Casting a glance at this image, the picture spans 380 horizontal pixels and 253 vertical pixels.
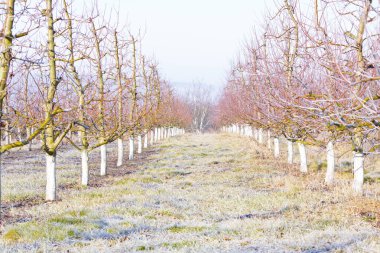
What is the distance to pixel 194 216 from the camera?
1030 centimetres

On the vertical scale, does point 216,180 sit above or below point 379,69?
below

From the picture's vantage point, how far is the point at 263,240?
788 cm

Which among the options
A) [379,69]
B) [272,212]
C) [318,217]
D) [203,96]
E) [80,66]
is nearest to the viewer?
[379,69]

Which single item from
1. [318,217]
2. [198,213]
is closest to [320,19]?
[318,217]

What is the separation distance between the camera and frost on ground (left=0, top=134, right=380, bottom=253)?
25.0 ft

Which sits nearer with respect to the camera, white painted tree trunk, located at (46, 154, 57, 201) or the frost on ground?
the frost on ground

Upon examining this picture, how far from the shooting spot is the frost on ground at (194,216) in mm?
Result: 7621

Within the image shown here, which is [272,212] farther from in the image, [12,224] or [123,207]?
[12,224]

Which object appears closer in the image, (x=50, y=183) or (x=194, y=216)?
(x=194, y=216)

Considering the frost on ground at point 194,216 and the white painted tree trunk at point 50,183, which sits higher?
the white painted tree trunk at point 50,183

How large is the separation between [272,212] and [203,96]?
133 m

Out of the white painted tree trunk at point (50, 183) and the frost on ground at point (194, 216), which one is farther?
the white painted tree trunk at point (50, 183)

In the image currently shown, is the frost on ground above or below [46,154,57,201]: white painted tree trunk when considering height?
below

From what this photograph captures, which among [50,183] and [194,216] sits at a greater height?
[50,183]
